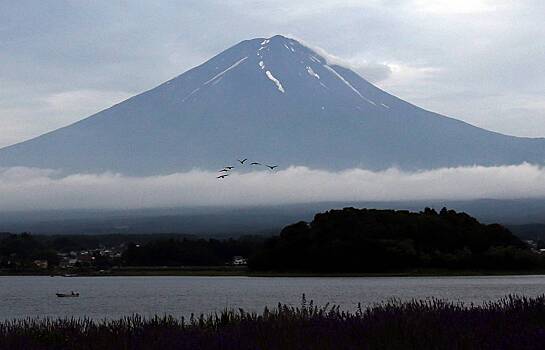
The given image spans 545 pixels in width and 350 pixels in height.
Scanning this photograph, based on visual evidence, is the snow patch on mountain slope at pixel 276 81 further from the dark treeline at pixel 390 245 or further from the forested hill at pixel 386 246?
the forested hill at pixel 386 246

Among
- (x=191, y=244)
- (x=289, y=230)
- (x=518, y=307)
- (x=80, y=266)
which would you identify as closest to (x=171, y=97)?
(x=80, y=266)

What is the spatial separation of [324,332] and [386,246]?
49.3 meters

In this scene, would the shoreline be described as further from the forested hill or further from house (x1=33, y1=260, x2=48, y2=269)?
house (x1=33, y1=260, x2=48, y2=269)

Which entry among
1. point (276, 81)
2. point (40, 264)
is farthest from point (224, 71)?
point (40, 264)

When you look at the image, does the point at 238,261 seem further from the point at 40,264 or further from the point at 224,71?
the point at 224,71

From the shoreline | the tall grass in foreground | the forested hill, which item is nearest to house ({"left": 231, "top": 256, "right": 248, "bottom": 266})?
the shoreline

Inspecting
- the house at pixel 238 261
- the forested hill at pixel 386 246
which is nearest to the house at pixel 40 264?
the house at pixel 238 261

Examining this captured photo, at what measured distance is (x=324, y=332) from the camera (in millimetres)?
9125

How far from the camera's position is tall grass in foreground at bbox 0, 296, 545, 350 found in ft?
27.2

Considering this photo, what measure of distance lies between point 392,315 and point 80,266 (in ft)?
257

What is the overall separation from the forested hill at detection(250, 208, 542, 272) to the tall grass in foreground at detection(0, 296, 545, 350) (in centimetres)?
4672

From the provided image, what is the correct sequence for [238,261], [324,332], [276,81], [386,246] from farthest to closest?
[276,81], [238,261], [386,246], [324,332]

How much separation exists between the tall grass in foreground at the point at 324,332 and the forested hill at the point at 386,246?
153 ft

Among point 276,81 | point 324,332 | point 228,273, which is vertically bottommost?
point 324,332
